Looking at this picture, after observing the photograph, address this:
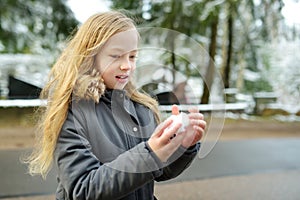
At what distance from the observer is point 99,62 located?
985 mm

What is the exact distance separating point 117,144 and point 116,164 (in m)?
0.13

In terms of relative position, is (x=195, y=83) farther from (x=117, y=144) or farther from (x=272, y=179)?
(x=272, y=179)

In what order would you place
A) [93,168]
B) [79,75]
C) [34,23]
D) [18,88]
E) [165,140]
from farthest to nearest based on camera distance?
[34,23] → [18,88] → [79,75] → [93,168] → [165,140]

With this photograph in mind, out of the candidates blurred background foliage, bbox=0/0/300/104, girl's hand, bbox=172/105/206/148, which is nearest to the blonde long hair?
girl's hand, bbox=172/105/206/148

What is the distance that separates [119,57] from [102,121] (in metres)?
0.16

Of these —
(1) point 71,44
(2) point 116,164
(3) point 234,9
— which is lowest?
(2) point 116,164

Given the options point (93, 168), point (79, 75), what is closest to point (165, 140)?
point (93, 168)

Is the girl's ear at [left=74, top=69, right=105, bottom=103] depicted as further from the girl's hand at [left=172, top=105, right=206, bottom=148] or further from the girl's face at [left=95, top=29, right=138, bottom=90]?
the girl's hand at [left=172, top=105, right=206, bottom=148]

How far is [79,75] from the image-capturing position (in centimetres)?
101

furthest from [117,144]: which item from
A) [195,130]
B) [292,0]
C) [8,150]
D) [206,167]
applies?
[292,0]

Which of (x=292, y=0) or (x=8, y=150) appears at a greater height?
(x=292, y=0)

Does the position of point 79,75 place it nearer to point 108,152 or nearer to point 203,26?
point 108,152

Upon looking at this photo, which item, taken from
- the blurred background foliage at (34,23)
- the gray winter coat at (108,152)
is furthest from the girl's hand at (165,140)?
the blurred background foliage at (34,23)

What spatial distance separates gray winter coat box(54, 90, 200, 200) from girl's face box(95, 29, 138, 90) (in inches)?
1.7
